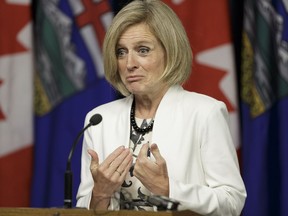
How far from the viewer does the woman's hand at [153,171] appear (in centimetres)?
242

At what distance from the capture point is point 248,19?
3613 mm

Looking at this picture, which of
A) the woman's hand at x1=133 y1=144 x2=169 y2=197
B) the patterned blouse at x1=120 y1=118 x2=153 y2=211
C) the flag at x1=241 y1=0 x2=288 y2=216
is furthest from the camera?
the flag at x1=241 y1=0 x2=288 y2=216

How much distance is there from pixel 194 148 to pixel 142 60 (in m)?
0.38

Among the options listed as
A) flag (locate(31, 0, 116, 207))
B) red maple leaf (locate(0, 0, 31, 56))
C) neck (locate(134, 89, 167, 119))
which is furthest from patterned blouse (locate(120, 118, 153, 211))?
red maple leaf (locate(0, 0, 31, 56))

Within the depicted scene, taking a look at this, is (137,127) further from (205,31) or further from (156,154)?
(205,31)

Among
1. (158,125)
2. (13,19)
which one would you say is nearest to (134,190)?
(158,125)

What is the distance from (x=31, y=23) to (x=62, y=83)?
0.35 metres

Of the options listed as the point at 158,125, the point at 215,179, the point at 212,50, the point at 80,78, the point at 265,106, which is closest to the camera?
the point at 215,179

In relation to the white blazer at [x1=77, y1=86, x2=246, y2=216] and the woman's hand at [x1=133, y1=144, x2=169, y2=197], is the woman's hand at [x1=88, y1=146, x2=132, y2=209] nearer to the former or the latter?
the woman's hand at [x1=133, y1=144, x2=169, y2=197]

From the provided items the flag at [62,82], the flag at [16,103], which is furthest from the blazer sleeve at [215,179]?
the flag at [16,103]

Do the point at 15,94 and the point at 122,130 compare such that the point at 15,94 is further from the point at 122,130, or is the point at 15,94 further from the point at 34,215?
the point at 34,215

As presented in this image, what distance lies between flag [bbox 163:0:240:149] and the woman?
765mm

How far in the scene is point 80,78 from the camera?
387 cm

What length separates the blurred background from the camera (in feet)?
11.8
